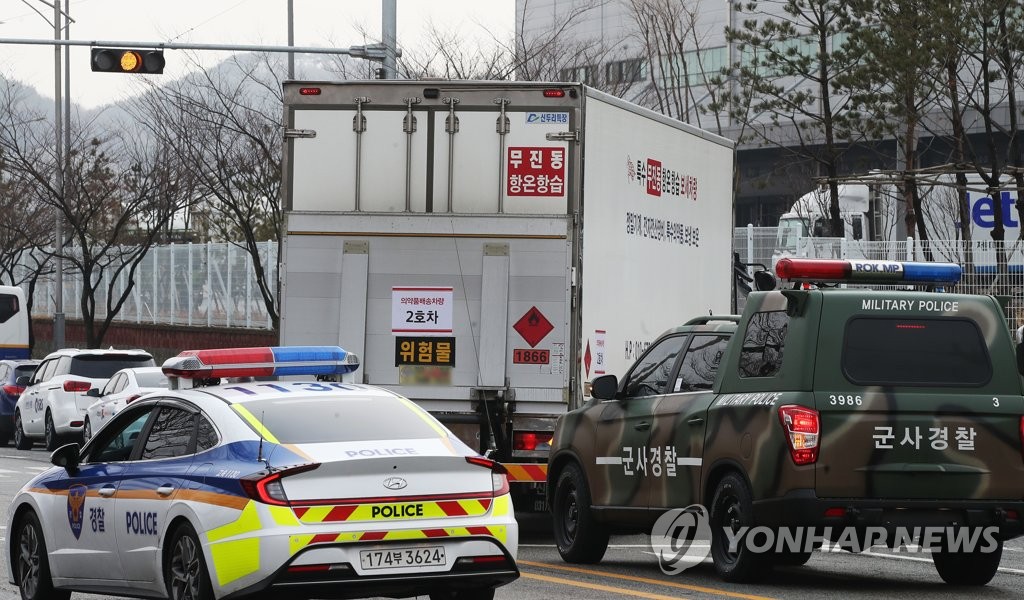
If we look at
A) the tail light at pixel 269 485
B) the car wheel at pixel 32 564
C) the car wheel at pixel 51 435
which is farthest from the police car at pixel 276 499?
the car wheel at pixel 51 435

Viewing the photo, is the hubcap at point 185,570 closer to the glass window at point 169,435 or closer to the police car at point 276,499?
the police car at point 276,499

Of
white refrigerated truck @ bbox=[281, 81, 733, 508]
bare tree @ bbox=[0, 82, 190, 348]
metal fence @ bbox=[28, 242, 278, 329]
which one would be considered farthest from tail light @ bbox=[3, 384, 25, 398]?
white refrigerated truck @ bbox=[281, 81, 733, 508]

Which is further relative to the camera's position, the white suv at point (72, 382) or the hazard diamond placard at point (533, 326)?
the white suv at point (72, 382)

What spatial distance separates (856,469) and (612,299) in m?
4.44

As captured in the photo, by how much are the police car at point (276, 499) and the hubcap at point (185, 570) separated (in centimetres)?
1

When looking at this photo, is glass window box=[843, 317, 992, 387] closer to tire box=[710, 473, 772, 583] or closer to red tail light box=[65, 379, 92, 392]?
tire box=[710, 473, 772, 583]

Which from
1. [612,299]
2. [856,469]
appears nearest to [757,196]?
[612,299]

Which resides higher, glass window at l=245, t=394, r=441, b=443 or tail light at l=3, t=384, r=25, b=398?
glass window at l=245, t=394, r=441, b=443

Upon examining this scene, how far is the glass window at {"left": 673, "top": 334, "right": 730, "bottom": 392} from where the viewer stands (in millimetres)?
10969

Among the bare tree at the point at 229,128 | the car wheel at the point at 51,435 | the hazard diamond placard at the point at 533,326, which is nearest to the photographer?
the hazard diamond placard at the point at 533,326

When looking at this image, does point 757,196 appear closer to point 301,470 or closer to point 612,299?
point 612,299

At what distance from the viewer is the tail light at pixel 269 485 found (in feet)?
25.5

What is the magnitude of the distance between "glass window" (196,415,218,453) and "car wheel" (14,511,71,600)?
5.64 ft

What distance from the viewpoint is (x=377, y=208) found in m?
13.3
